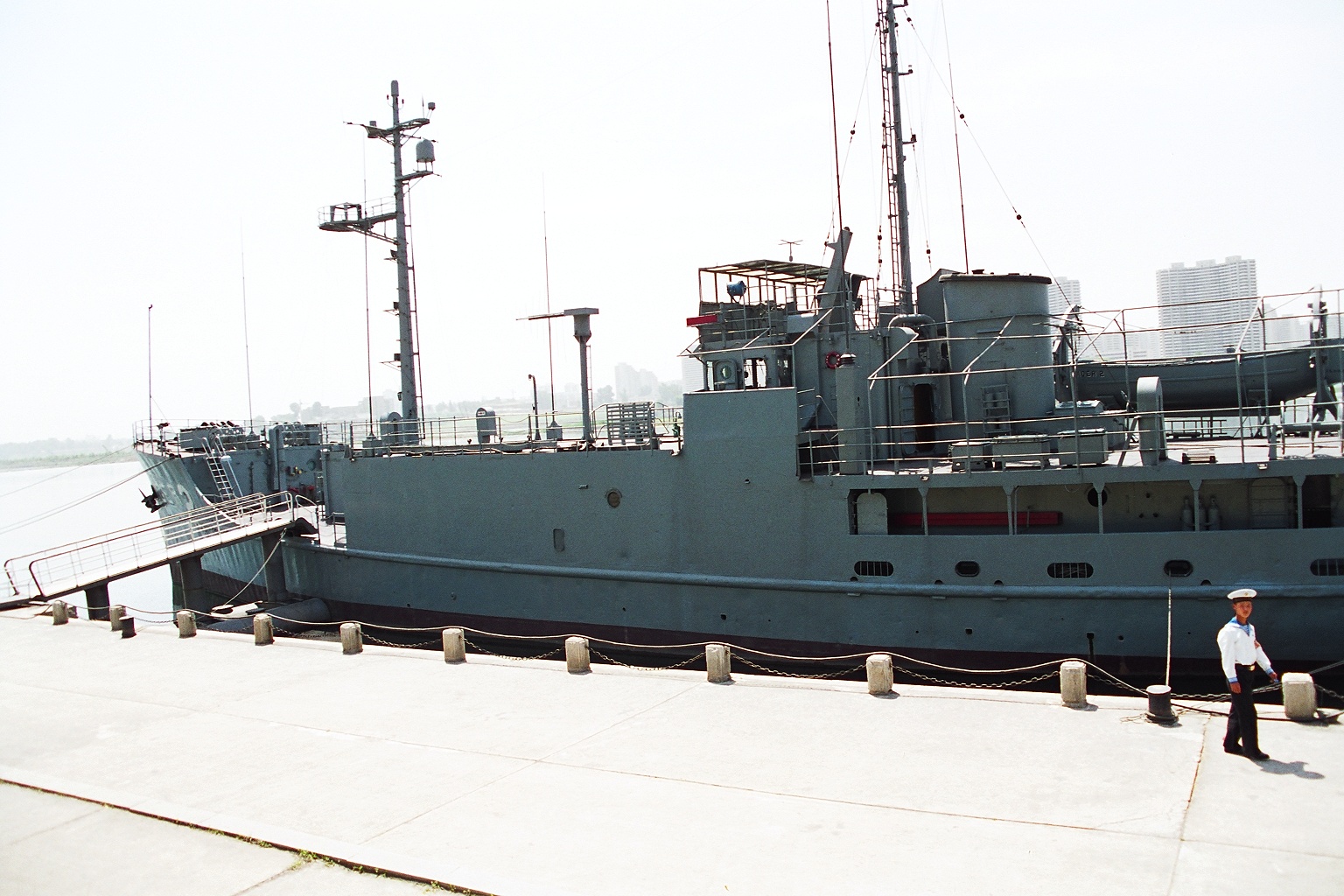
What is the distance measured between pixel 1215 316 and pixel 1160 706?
9.63 meters

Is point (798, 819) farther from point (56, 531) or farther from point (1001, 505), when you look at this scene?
point (56, 531)

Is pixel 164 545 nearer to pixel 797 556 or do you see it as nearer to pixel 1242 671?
pixel 797 556

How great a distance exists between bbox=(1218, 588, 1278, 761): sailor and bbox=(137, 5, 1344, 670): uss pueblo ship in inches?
190

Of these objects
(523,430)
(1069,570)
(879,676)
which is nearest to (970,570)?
(1069,570)

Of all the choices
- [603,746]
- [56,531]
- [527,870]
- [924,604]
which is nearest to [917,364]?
[924,604]

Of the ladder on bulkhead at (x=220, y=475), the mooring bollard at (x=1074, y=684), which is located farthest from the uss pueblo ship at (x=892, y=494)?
the ladder on bulkhead at (x=220, y=475)

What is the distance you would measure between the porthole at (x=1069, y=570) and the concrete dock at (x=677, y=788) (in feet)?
14.1

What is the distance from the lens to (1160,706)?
8.55m

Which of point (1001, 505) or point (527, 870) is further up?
point (1001, 505)

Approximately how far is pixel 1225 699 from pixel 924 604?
3.99 m

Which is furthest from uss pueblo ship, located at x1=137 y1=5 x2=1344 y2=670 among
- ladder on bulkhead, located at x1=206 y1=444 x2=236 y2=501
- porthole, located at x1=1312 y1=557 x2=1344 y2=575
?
ladder on bulkhead, located at x1=206 y1=444 x2=236 y2=501

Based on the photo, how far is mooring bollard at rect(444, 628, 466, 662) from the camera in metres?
12.5

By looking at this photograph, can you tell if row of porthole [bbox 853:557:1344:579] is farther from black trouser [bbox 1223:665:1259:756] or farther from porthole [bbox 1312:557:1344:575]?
black trouser [bbox 1223:665:1259:756]

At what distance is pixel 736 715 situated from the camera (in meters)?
9.59
